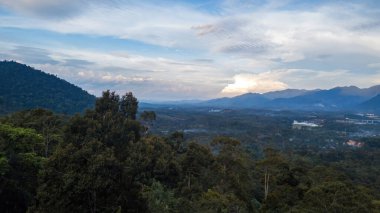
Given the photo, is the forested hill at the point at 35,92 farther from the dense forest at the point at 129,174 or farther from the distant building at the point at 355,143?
the distant building at the point at 355,143

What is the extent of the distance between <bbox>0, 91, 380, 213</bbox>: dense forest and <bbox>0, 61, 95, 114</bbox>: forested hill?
5658 centimetres

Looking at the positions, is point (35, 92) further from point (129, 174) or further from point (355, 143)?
point (129, 174)

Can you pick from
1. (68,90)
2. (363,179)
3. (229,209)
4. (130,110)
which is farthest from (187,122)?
(229,209)

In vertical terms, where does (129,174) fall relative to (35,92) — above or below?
below

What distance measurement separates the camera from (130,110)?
125ft

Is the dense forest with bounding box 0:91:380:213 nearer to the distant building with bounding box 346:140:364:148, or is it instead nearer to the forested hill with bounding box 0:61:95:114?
the forested hill with bounding box 0:61:95:114

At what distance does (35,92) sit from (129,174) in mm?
101468

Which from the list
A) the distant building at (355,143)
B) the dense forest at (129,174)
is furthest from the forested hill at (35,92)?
the distant building at (355,143)

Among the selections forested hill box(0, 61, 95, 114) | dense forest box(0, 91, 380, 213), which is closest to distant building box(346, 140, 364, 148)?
dense forest box(0, 91, 380, 213)

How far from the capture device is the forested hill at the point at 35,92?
318ft

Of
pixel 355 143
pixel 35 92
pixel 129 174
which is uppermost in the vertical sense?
pixel 35 92

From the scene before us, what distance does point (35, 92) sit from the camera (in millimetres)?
109625

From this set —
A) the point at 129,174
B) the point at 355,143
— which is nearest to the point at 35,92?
the point at 355,143

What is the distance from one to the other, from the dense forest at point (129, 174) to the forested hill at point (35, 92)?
186 ft
